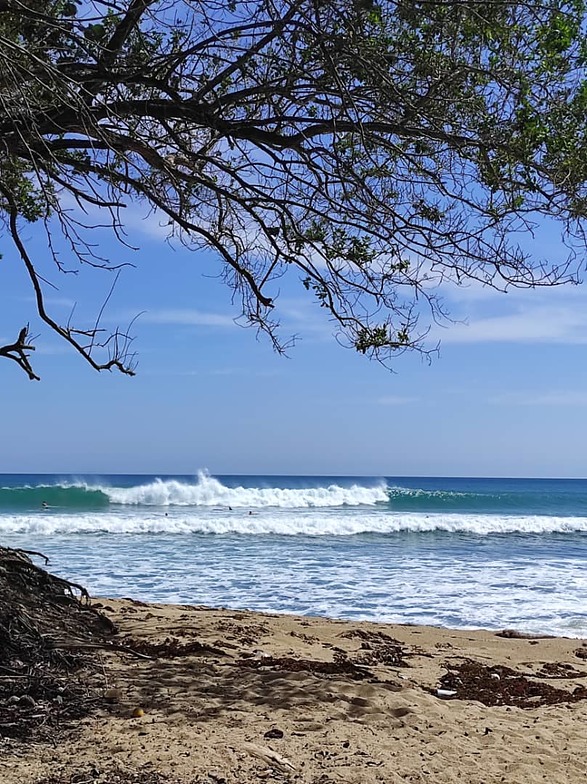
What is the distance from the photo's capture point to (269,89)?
4.72 metres

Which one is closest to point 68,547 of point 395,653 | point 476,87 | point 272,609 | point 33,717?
point 272,609

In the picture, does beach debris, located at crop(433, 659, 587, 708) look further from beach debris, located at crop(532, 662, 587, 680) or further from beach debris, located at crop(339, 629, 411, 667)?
beach debris, located at crop(339, 629, 411, 667)

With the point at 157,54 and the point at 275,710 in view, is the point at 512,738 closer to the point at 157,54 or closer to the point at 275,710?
the point at 275,710

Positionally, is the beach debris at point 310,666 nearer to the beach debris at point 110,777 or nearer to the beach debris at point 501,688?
the beach debris at point 501,688

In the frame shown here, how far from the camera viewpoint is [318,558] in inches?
612

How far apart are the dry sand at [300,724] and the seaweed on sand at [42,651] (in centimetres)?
16

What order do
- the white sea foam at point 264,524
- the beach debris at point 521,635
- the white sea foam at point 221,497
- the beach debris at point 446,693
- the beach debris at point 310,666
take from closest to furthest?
1. the beach debris at point 446,693
2. the beach debris at point 310,666
3. the beach debris at point 521,635
4. the white sea foam at point 264,524
5. the white sea foam at point 221,497

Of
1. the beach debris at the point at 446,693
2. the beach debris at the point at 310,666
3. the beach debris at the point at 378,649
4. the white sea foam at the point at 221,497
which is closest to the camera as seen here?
the beach debris at the point at 446,693

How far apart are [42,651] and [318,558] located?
434 inches

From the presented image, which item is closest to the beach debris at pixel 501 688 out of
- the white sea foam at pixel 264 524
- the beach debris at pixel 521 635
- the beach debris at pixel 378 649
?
the beach debris at pixel 378 649

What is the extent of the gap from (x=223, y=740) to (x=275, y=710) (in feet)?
1.83

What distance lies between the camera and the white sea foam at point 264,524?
72.9ft

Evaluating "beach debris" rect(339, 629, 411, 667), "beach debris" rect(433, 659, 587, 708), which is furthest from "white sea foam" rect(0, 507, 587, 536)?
"beach debris" rect(433, 659, 587, 708)

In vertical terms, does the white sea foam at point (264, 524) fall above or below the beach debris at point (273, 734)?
below
